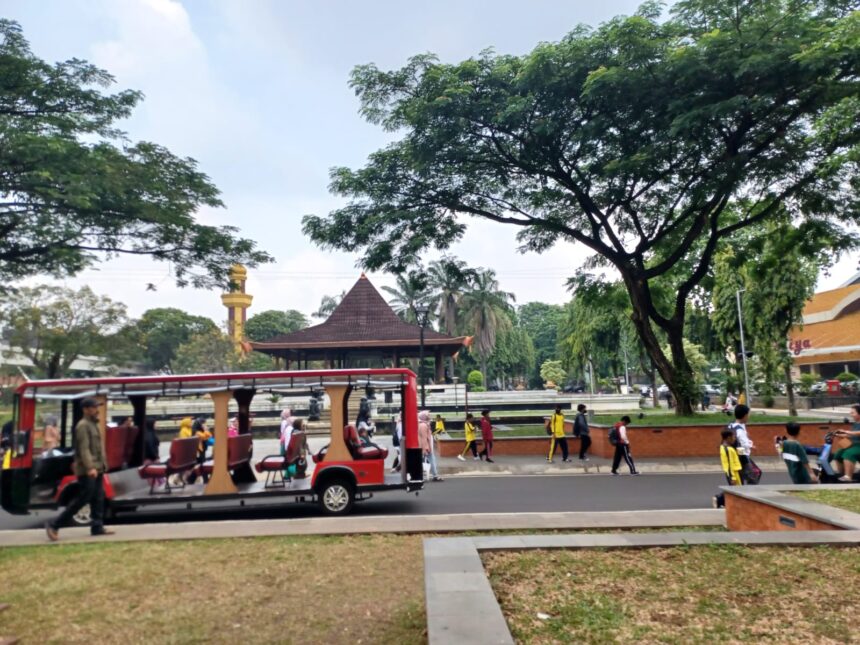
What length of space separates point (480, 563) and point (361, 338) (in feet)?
98.1

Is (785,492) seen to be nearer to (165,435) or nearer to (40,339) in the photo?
(165,435)

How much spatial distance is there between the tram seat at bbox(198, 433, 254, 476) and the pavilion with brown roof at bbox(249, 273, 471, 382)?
72.4 ft

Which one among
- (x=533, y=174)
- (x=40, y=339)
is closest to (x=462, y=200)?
(x=533, y=174)

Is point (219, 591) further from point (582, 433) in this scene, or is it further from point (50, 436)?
point (582, 433)

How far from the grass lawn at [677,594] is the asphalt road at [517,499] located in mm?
4537

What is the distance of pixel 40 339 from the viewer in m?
29.5

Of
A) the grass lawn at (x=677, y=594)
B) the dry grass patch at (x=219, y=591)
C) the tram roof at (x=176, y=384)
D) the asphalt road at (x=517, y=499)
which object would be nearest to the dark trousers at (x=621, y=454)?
the asphalt road at (x=517, y=499)

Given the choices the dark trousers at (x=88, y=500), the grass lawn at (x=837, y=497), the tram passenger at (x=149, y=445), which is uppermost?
the tram passenger at (x=149, y=445)

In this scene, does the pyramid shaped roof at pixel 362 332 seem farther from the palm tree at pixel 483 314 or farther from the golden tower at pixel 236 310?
the golden tower at pixel 236 310

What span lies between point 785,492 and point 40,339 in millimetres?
32609

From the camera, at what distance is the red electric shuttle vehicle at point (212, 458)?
9.32 metres

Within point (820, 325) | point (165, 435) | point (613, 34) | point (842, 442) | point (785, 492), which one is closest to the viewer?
point (785, 492)

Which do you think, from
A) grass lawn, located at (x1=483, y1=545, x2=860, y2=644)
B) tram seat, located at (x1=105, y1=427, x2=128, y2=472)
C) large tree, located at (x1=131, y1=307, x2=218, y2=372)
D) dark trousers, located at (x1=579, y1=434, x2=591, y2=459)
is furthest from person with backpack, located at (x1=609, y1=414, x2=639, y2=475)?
large tree, located at (x1=131, y1=307, x2=218, y2=372)

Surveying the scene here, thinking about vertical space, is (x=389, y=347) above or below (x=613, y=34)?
below
